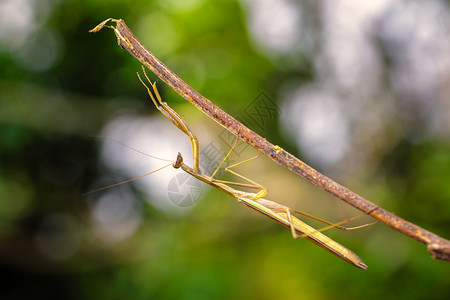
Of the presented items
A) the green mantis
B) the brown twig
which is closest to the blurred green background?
the green mantis

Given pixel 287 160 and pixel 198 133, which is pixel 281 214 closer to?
pixel 287 160

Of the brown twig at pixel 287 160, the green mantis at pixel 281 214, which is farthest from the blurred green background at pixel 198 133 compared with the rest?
the brown twig at pixel 287 160

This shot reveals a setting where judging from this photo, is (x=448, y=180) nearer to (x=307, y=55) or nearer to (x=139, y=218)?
(x=307, y=55)

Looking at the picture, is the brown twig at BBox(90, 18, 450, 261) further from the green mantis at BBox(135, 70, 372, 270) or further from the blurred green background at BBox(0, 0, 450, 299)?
the blurred green background at BBox(0, 0, 450, 299)

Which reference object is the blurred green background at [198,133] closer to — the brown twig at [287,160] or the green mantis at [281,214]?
the green mantis at [281,214]

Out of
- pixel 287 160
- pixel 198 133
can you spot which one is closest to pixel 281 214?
pixel 287 160

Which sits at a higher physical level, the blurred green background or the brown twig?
the blurred green background
